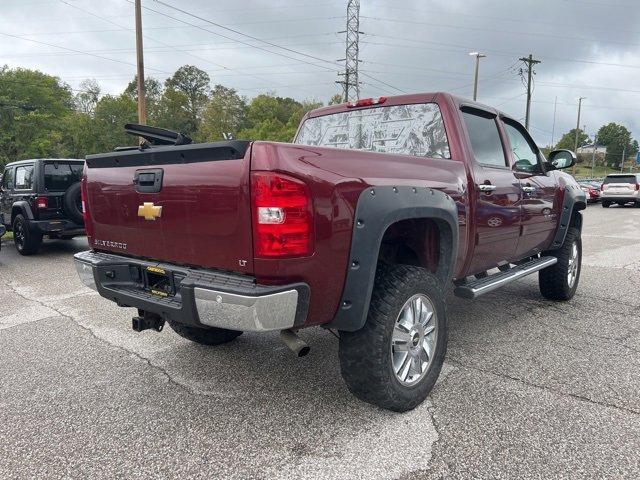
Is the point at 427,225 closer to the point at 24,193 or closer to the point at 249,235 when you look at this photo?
the point at 249,235

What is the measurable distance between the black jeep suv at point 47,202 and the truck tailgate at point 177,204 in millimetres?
5961

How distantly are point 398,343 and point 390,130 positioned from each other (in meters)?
1.79

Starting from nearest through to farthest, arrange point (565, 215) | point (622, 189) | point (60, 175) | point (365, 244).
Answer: point (365, 244) → point (565, 215) → point (60, 175) → point (622, 189)

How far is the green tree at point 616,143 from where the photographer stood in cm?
10779

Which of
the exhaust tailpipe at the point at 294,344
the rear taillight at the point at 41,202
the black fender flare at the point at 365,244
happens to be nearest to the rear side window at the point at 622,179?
the rear taillight at the point at 41,202

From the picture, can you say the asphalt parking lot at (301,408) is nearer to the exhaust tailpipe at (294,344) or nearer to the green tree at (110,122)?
the exhaust tailpipe at (294,344)

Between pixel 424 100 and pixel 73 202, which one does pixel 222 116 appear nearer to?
pixel 73 202

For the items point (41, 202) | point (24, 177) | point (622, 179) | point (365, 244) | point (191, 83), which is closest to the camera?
point (365, 244)

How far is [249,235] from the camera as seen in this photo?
2.25 m

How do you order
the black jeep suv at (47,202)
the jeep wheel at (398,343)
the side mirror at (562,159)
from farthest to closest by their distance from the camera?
the black jeep suv at (47,202) < the side mirror at (562,159) < the jeep wheel at (398,343)

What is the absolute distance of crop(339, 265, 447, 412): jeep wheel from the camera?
2.56 m

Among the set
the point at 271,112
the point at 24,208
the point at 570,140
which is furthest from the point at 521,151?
the point at 570,140

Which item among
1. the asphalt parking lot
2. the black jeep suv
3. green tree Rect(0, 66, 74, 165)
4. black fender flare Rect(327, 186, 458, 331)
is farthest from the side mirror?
green tree Rect(0, 66, 74, 165)

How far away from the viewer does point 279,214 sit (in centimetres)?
219
